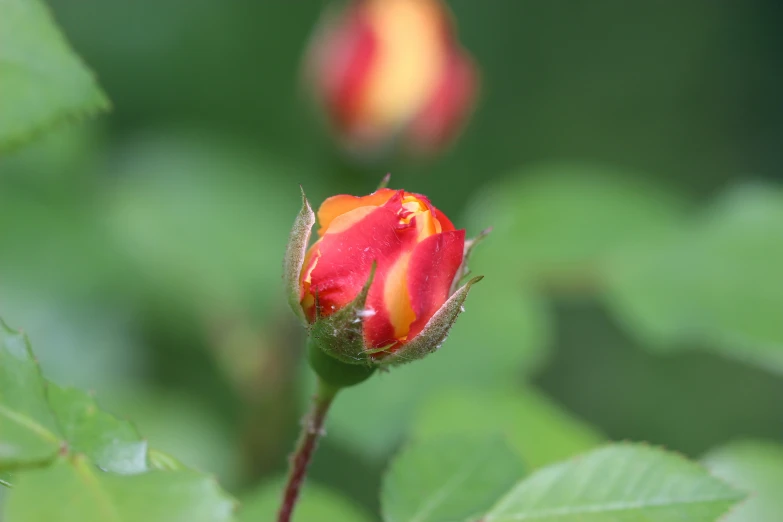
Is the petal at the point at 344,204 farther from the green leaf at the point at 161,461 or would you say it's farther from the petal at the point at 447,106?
the petal at the point at 447,106

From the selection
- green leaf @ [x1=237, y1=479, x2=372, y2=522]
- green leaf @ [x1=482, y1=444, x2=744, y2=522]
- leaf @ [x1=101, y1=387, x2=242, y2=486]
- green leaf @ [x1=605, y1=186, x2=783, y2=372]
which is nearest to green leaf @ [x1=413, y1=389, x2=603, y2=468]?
green leaf @ [x1=237, y1=479, x2=372, y2=522]

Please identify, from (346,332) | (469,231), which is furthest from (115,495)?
(469,231)

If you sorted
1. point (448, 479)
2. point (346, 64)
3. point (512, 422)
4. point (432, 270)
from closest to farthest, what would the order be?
point (432, 270) → point (448, 479) → point (512, 422) → point (346, 64)

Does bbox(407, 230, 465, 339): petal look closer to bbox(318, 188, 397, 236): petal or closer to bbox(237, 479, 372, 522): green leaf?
bbox(318, 188, 397, 236): petal

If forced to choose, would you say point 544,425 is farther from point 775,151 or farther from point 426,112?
point 775,151

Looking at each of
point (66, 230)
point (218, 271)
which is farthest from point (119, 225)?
point (218, 271)

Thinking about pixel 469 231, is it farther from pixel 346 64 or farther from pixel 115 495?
pixel 115 495
